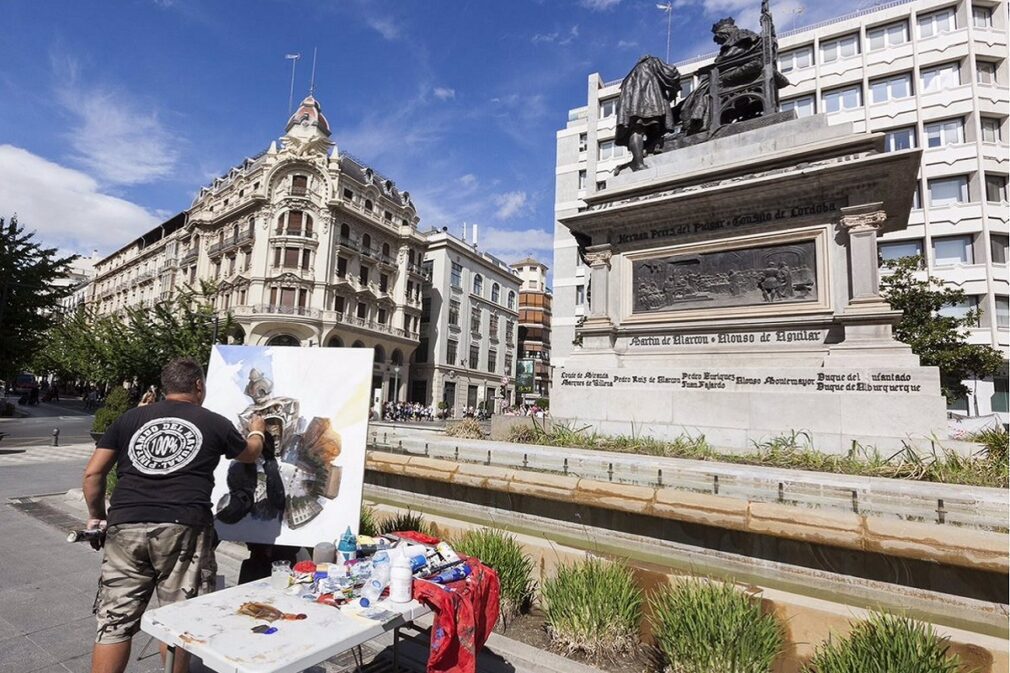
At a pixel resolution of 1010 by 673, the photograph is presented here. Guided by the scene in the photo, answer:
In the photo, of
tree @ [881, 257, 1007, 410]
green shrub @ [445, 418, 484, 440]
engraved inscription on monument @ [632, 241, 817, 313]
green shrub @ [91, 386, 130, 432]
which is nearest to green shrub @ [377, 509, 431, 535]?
green shrub @ [445, 418, 484, 440]

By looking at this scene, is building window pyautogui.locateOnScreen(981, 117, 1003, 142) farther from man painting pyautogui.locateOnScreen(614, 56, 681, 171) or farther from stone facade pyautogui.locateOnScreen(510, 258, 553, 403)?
stone facade pyautogui.locateOnScreen(510, 258, 553, 403)

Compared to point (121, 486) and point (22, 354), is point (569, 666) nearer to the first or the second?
point (121, 486)

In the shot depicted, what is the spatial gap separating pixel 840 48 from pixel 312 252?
43.5 m

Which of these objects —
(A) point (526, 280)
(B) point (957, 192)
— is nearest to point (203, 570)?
(B) point (957, 192)

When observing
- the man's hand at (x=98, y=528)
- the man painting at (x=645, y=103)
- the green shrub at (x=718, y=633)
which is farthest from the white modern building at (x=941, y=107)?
the man's hand at (x=98, y=528)

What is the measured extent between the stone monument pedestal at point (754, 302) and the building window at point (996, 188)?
3014cm

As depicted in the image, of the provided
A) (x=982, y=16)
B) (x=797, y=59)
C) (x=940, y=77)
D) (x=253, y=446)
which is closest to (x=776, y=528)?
(x=253, y=446)

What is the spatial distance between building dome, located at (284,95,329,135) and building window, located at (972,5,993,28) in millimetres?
49206

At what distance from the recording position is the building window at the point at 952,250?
2990 cm

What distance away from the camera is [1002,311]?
2878 centimetres

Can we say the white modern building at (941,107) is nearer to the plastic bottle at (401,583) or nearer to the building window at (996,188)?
the building window at (996,188)

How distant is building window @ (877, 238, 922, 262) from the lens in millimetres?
31219

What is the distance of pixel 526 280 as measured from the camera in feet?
282

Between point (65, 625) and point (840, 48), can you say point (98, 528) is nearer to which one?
point (65, 625)
